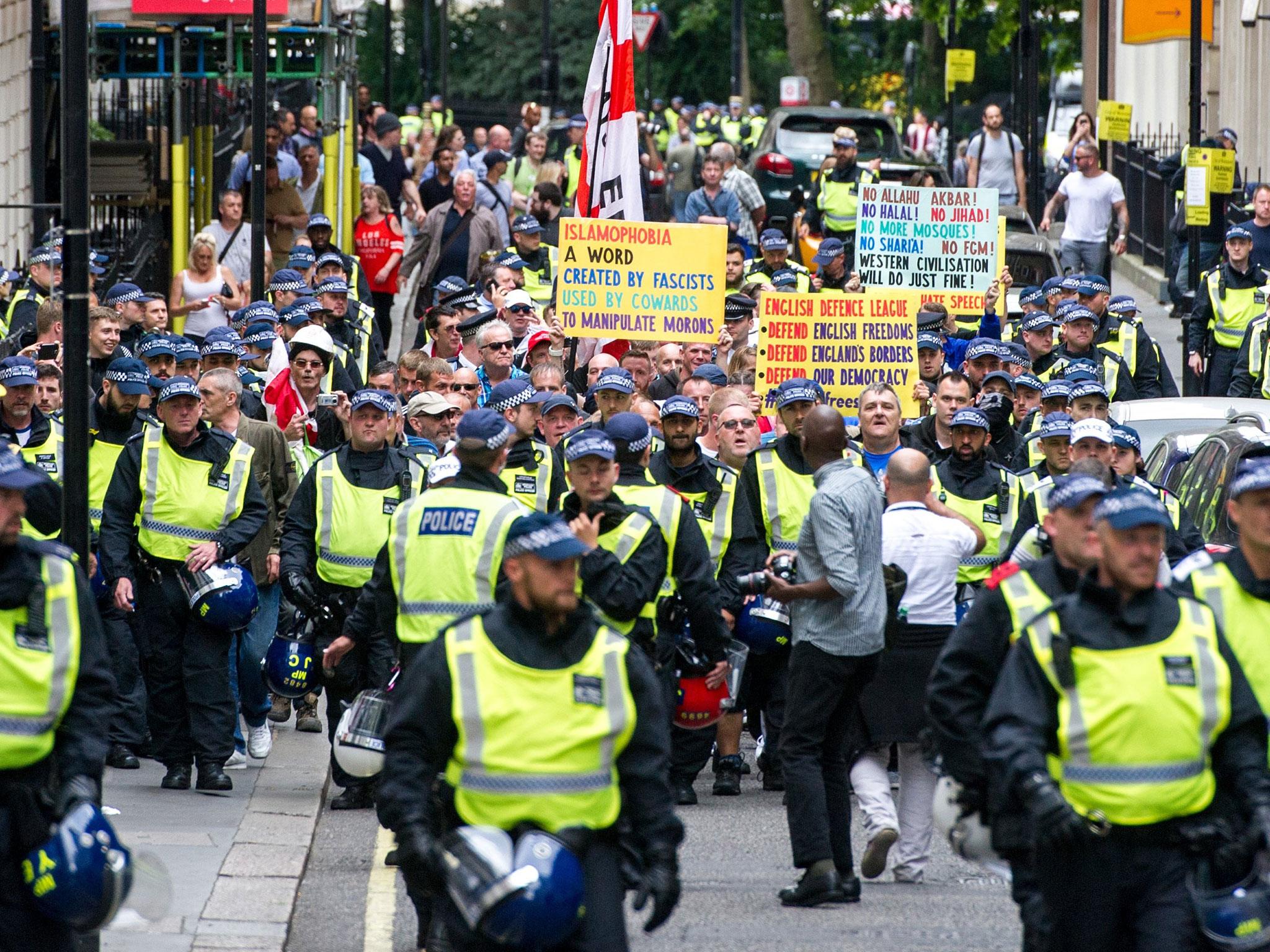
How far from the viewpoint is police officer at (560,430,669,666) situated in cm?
852

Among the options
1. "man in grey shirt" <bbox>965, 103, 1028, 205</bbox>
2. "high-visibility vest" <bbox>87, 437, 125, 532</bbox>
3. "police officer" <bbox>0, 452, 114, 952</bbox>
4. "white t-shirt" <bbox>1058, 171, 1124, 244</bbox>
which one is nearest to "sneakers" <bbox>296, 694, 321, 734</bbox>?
"high-visibility vest" <bbox>87, 437, 125, 532</bbox>

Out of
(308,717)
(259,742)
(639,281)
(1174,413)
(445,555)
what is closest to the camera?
(445,555)

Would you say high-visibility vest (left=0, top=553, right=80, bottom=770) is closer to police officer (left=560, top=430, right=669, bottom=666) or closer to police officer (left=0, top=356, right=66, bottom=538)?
police officer (left=560, top=430, right=669, bottom=666)

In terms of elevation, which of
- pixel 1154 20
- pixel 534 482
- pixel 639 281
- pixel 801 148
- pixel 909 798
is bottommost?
pixel 909 798

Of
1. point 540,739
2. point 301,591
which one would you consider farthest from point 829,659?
point 540,739

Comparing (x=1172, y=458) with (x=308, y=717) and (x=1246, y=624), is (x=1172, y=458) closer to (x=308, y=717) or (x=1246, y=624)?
(x=308, y=717)

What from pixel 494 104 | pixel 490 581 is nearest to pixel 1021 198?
pixel 494 104

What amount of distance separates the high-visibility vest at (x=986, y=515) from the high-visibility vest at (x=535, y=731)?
5.05 m

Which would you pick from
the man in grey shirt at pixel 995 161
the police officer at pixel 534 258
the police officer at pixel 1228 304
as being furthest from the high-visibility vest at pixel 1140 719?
the man in grey shirt at pixel 995 161

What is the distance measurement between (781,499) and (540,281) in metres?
8.77

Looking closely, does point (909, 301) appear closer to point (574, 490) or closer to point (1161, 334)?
point (574, 490)

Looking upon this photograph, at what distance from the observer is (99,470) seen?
10.9 meters

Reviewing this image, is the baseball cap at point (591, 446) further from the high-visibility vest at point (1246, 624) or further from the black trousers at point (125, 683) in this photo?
the black trousers at point (125, 683)

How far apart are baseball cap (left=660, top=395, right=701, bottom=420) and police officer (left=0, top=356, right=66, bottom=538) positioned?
277cm
